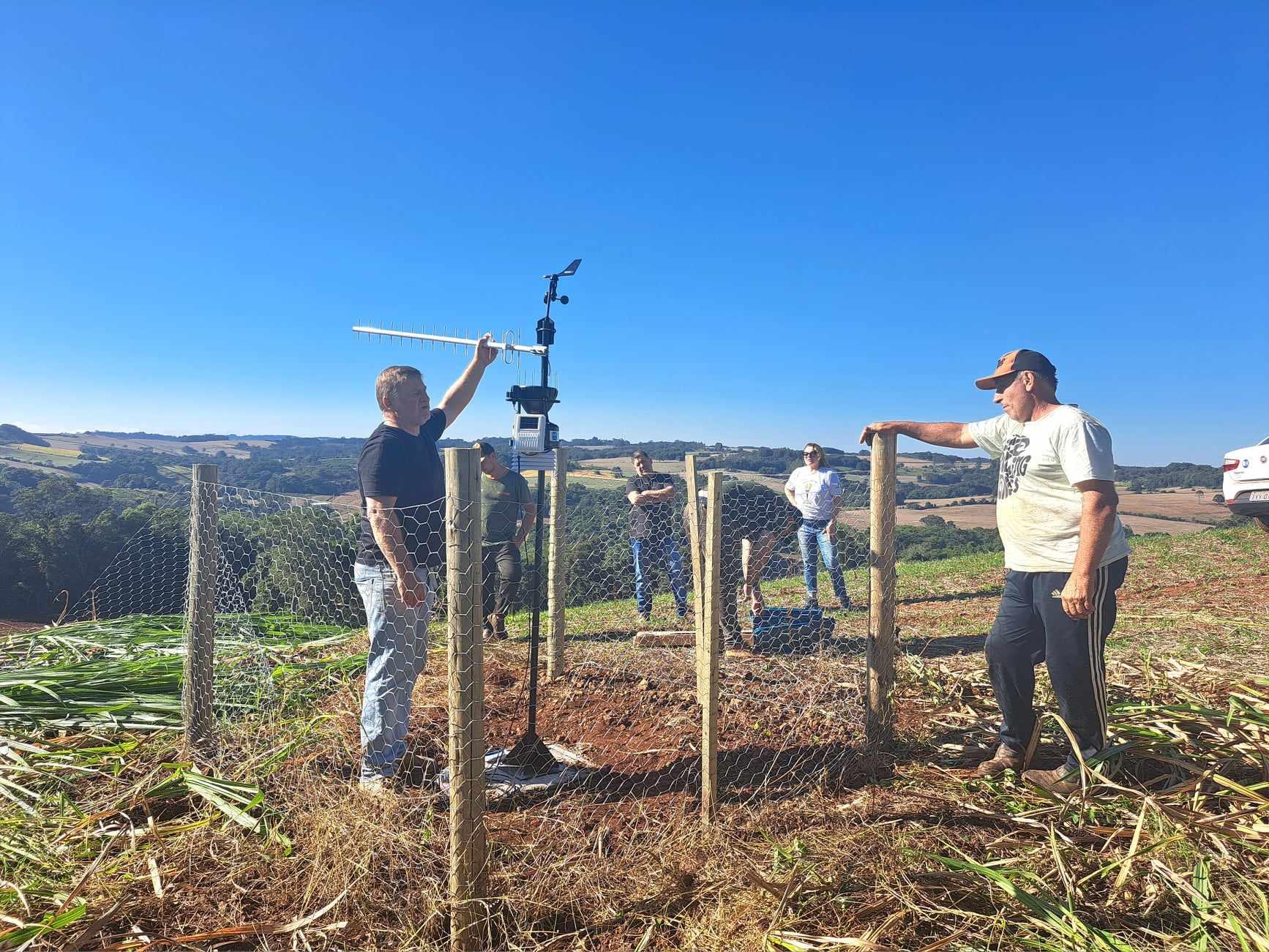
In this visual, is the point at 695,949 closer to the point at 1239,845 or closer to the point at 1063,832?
the point at 1063,832

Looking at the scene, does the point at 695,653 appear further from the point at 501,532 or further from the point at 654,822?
the point at 501,532

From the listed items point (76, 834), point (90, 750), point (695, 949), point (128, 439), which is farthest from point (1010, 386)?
point (128, 439)

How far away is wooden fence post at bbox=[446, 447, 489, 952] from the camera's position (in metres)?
2.42

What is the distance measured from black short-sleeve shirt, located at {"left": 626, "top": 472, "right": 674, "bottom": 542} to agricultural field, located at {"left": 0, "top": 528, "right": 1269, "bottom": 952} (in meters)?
1.81

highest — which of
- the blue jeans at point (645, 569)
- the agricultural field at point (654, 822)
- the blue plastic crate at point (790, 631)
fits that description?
the blue jeans at point (645, 569)

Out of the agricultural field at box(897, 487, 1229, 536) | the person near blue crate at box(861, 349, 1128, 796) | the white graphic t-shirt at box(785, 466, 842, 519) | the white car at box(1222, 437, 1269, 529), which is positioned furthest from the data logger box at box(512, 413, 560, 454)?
the agricultural field at box(897, 487, 1229, 536)

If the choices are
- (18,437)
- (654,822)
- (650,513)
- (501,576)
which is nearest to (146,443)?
(18,437)

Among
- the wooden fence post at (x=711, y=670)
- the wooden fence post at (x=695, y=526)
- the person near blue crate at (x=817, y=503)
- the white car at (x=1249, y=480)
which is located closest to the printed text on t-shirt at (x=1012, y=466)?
the wooden fence post at (x=711, y=670)

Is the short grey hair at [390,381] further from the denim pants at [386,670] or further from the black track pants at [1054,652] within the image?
the black track pants at [1054,652]

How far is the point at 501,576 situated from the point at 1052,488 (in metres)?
5.00

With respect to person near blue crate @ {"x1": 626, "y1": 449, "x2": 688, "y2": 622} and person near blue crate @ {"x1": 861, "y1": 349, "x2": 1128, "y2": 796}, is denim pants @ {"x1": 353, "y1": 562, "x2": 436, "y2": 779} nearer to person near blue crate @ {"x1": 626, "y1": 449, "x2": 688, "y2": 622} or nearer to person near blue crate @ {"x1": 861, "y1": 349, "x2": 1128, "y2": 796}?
person near blue crate @ {"x1": 861, "y1": 349, "x2": 1128, "y2": 796}

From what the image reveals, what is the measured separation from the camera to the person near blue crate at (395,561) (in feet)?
10.3

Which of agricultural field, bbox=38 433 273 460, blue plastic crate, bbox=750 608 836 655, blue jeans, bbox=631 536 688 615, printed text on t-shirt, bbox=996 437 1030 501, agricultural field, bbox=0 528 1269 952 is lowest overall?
agricultural field, bbox=0 528 1269 952

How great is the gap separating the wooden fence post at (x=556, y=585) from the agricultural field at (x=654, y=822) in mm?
349
